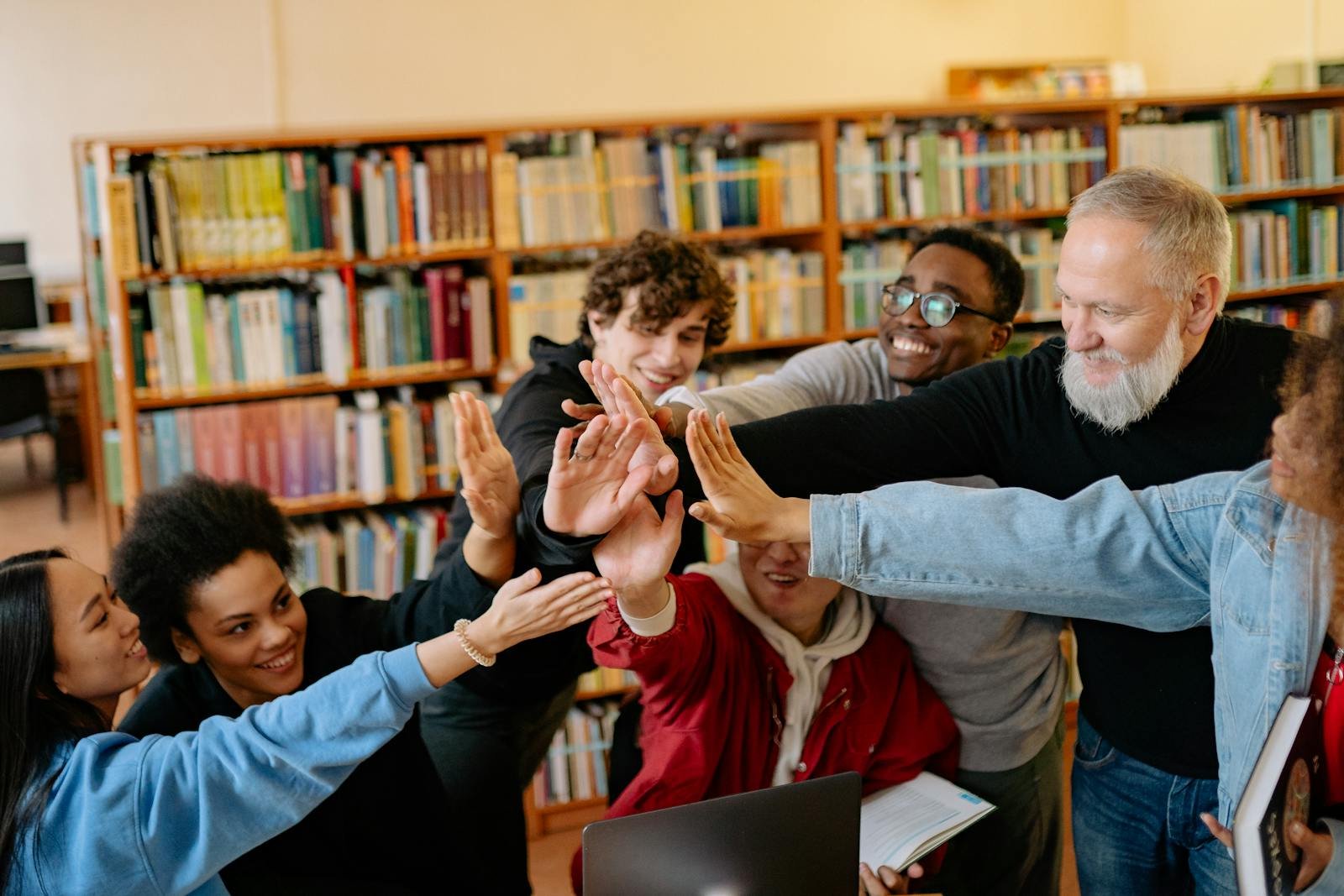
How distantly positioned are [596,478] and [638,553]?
0.40ft

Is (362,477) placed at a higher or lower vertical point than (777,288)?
lower

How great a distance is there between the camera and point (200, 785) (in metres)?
1.49

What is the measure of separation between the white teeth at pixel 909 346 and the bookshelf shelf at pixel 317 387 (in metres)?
1.78

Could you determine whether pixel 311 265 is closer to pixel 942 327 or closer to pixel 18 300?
pixel 942 327

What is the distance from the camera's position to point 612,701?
3967mm

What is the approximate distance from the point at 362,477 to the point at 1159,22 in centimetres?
593

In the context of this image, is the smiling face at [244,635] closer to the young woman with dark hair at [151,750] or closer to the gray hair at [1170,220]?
the young woman with dark hair at [151,750]

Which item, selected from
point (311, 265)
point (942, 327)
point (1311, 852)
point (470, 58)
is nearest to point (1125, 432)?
point (942, 327)

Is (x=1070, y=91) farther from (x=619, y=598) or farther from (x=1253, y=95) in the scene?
(x=619, y=598)

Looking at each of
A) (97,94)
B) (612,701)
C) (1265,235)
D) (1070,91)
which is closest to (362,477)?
(612,701)

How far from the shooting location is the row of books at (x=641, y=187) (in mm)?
3811

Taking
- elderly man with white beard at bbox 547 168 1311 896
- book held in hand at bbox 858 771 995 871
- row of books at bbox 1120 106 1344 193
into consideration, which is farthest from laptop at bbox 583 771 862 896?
row of books at bbox 1120 106 1344 193

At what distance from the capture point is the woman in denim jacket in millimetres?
1526

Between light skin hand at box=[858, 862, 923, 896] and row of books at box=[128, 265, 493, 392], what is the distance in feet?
7.64
